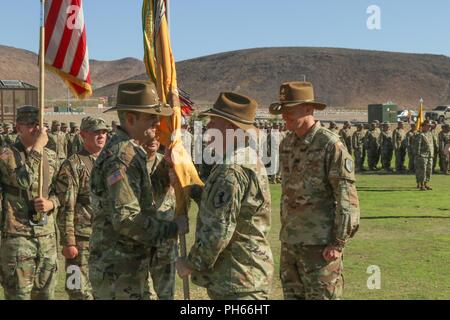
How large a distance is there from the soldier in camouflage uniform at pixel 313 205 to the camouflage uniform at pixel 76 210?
182 centimetres

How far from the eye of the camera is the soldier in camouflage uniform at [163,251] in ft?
17.0

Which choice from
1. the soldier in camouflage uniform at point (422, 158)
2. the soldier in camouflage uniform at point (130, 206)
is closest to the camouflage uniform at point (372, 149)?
the soldier in camouflage uniform at point (422, 158)

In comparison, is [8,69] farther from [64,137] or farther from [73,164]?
[73,164]

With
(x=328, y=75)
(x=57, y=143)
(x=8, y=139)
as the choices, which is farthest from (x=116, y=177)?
(x=328, y=75)

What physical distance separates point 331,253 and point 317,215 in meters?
0.32

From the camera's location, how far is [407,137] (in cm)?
2612

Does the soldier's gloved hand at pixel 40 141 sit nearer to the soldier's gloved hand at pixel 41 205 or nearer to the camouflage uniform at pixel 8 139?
the camouflage uniform at pixel 8 139

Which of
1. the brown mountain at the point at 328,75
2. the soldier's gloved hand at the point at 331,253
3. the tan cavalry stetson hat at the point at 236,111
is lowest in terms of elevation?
the soldier's gloved hand at the point at 331,253

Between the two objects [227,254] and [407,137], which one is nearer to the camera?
[227,254]

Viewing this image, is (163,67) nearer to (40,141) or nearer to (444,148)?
(40,141)

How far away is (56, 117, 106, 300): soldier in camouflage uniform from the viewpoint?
628 cm
